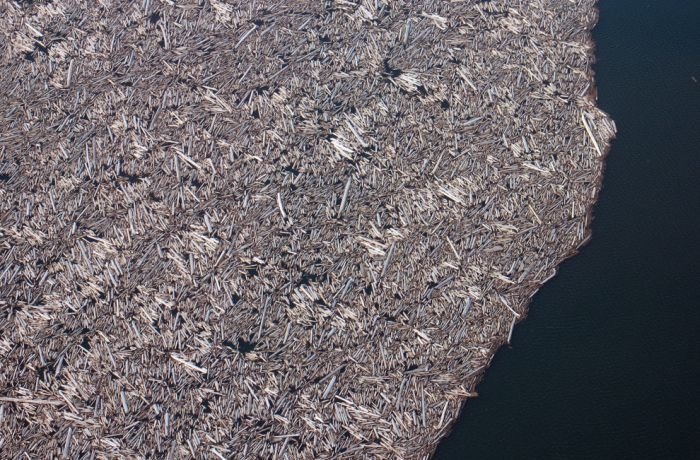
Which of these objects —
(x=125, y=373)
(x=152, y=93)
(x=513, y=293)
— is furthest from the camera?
(x=152, y=93)

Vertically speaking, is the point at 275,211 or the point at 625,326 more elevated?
the point at 275,211

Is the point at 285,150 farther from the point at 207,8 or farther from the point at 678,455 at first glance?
the point at 678,455

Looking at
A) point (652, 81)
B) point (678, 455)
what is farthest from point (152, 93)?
point (678, 455)
